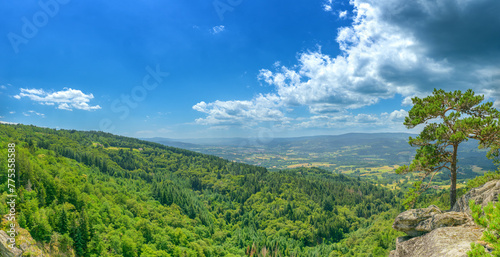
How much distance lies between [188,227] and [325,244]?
70675mm

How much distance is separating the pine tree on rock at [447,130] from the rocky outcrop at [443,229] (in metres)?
2.34

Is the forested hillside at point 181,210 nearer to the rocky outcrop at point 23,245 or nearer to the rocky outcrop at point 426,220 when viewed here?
the rocky outcrop at point 23,245

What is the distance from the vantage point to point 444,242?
12.7 m

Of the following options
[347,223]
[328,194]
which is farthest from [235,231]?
[328,194]

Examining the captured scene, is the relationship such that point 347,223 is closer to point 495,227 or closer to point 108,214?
point 108,214

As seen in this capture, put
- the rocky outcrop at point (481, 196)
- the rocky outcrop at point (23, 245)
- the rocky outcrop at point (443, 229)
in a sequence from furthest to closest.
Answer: the rocky outcrop at point (23, 245) < the rocky outcrop at point (481, 196) < the rocky outcrop at point (443, 229)

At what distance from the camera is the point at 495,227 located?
8.46m

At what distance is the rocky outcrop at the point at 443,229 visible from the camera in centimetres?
1207

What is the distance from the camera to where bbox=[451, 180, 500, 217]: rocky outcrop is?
1391 centimetres

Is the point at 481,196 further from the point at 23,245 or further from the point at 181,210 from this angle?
the point at 181,210

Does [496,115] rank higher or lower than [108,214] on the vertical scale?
higher

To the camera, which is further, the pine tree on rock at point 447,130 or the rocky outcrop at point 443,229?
the pine tree on rock at point 447,130

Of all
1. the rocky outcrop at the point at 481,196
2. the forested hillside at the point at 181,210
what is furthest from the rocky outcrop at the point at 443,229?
the forested hillside at the point at 181,210

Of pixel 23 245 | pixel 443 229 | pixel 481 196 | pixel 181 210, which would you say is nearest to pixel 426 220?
pixel 443 229
